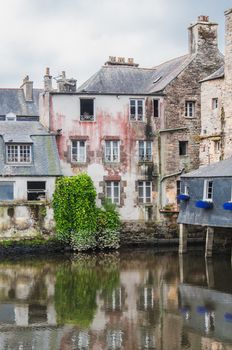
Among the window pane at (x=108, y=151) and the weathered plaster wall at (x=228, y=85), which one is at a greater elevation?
the weathered plaster wall at (x=228, y=85)

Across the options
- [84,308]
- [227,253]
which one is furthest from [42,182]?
[84,308]

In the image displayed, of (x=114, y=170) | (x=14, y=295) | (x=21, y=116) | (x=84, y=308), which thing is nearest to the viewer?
(x=84, y=308)

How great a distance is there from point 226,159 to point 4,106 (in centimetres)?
2764

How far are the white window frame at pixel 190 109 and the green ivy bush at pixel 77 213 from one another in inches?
306

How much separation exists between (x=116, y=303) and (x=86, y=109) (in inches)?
733

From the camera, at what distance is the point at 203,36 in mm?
43625

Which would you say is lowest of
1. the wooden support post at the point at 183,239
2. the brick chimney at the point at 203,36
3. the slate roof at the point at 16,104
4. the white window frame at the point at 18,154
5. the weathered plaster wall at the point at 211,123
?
the wooden support post at the point at 183,239

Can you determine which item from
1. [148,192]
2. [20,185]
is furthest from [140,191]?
[20,185]

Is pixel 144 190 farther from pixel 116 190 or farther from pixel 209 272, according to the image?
pixel 209 272

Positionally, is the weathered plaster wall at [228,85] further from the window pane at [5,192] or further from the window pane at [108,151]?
the window pane at [5,192]

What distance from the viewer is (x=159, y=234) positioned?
41.6m

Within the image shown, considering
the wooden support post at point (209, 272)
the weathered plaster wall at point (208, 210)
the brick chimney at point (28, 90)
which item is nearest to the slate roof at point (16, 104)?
the brick chimney at point (28, 90)

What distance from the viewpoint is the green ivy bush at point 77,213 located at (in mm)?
38438

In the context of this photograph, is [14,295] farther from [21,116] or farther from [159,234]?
[21,116]
